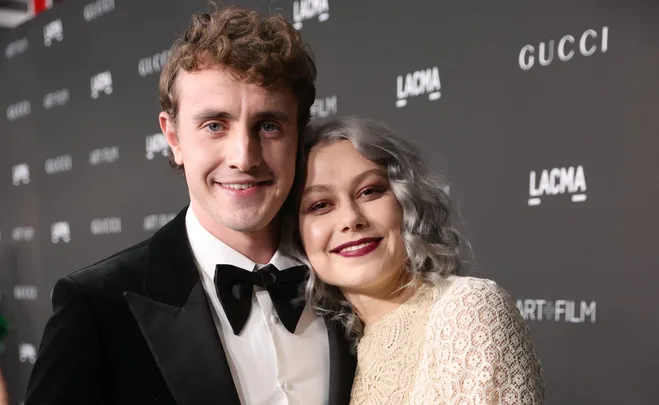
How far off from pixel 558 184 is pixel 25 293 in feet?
15.4

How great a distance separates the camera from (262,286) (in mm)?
1743

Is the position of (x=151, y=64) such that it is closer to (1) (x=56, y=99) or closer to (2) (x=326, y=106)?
(1) (x=56, y=99)

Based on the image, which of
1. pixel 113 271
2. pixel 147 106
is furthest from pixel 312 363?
pixel 147 106

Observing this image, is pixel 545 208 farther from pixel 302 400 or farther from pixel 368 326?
pixel 302 400

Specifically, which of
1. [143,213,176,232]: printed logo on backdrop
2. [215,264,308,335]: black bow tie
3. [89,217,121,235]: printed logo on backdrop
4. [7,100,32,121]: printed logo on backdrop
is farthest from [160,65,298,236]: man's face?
[7,100,32,121]: printed logo on backdrop

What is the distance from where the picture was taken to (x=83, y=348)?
57.6 inches

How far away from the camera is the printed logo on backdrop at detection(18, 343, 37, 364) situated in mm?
5750

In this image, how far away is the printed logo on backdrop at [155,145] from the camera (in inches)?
177

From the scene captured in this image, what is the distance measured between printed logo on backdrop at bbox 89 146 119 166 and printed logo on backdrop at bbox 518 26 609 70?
314 centimetres

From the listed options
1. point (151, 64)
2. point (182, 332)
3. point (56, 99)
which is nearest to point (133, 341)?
point (182, 332)

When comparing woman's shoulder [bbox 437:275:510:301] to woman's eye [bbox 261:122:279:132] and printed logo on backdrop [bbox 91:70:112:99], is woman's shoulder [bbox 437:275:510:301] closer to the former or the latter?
woman's eye [bbox 261:122:279:132]

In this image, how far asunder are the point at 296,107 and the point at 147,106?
306 centimetres

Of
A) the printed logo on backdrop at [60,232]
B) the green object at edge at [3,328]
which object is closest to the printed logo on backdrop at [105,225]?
the printed logo on backdrop at [60,232]

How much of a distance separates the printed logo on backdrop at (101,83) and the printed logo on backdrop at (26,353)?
207 centimetres
